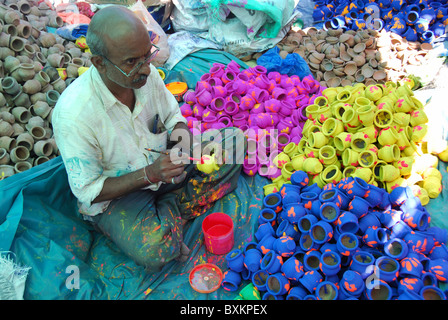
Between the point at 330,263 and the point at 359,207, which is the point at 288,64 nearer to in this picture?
the point at 359,207

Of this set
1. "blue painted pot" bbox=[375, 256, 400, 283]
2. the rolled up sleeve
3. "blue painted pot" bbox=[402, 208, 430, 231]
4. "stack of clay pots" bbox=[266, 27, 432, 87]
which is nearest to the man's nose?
the rolled up sleeve

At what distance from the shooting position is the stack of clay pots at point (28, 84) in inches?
124

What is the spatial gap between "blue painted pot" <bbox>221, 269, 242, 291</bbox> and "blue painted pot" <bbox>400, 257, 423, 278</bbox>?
1054mm

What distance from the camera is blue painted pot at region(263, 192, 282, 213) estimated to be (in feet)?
8.82

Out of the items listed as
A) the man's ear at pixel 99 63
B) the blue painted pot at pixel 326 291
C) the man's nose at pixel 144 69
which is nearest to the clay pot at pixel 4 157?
the man's ear at pixel 99 63

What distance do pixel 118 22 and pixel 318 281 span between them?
1.96 metres

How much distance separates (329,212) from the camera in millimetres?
2375

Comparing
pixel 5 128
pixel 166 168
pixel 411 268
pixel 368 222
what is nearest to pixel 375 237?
pixel 368 222

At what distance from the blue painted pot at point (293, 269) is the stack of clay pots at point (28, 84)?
8.05 ft

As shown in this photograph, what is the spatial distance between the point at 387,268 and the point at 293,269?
584mm

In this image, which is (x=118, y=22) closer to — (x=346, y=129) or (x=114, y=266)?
(x=114, y=266)

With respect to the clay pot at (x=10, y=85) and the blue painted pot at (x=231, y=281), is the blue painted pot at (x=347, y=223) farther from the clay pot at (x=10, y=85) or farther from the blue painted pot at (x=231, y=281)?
the clay pot at (x=10, y=85)

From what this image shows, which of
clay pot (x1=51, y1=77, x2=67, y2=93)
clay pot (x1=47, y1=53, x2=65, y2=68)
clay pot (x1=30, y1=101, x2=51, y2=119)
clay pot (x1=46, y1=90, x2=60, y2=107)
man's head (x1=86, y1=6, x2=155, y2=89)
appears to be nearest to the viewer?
man's head (x1=86, y1=6, x2=155, y2=89)

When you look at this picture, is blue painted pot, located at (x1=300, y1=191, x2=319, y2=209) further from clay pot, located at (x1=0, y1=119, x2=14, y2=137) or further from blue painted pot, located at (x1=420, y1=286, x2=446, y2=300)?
clay pot, located at (x1=0, y1=119, x2=14, y2=137)
